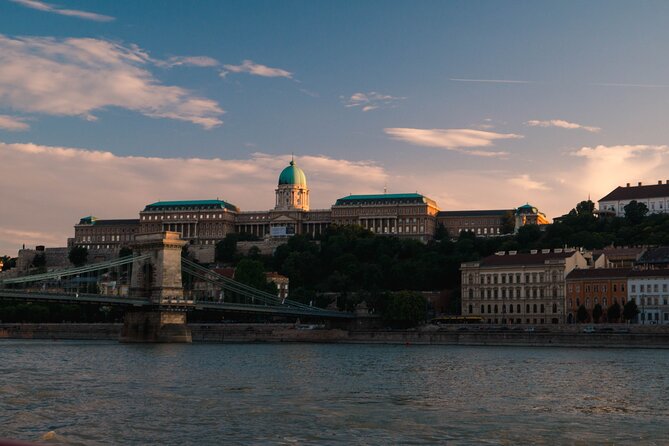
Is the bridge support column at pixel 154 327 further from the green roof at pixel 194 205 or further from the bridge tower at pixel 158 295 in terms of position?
the green roof at pixel 194 205

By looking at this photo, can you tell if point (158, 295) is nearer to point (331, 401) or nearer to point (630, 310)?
point (630, 310)

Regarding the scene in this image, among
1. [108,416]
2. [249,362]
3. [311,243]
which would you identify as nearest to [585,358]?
[249,362]

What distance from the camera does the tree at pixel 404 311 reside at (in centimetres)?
8888

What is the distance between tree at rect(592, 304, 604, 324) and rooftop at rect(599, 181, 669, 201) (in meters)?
56.1

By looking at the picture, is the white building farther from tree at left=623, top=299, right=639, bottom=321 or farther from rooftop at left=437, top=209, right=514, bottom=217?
rooftop at left=437, top=209, right=514, bottom=217

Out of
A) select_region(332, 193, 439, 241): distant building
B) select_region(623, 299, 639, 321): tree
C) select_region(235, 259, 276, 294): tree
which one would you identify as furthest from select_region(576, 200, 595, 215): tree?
select_region(623, 299, 639, 321): tree

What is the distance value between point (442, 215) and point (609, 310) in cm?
8666

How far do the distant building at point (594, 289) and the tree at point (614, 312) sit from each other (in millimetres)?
1926

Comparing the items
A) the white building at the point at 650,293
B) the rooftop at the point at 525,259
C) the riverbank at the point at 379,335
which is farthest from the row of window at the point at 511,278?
the riverbank at the point at 379,335

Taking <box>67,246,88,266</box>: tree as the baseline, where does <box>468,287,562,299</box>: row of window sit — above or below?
below

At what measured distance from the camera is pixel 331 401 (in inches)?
1213

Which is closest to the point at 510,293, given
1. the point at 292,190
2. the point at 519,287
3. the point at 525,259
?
the point at 519,287

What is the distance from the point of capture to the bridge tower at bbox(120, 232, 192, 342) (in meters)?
73.7

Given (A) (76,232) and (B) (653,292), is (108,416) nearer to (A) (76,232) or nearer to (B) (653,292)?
(B) (653,292)
